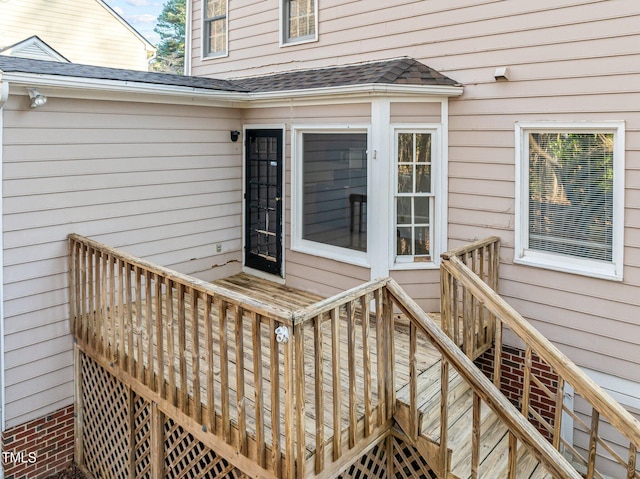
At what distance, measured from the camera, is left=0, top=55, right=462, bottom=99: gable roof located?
4723 mm

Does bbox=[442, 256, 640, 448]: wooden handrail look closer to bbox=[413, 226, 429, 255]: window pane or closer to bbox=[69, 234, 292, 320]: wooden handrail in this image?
bbox=[413, 226, 429, 255]: window pane

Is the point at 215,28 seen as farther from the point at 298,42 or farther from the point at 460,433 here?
the point at 460,433

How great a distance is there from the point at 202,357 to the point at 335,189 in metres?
2.76

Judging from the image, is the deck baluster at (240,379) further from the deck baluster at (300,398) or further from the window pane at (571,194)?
the window pane at (571,194)

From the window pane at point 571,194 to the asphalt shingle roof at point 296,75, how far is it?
132 centimetres

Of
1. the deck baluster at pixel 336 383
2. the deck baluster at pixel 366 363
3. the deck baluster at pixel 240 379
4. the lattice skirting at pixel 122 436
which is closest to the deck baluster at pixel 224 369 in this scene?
the deck baluster at pixel 240 379

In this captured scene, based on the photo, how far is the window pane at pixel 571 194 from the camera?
4398mm

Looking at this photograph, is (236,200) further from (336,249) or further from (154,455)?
(154,455)

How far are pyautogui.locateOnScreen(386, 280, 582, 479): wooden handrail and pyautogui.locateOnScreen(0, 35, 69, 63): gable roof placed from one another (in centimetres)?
1226

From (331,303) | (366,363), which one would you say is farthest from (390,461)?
(331,303)

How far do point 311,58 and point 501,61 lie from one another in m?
2.91

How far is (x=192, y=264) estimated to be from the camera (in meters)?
6.33

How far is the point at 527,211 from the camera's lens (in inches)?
193

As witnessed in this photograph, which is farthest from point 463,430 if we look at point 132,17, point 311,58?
point 132,17
